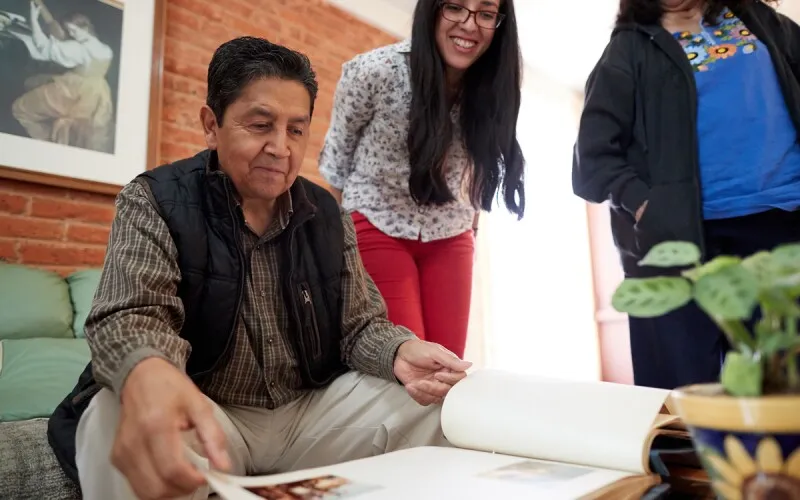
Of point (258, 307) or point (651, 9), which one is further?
point (651, 9)

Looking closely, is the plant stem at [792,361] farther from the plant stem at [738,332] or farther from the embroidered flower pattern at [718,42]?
the embroidered flower pattern at [718,42]

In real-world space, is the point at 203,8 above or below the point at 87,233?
above

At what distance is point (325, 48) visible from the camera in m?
3.19

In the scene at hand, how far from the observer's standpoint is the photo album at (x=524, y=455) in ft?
1.66

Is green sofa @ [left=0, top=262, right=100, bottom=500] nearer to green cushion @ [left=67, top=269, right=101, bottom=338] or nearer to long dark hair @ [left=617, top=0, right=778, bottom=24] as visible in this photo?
green cushion @ [left=67, top=269, right=101, bottom=338]

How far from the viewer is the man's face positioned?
40.1 inches

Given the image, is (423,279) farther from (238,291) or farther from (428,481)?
(428,481)

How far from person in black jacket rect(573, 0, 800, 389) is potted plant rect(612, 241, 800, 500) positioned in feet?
3.00

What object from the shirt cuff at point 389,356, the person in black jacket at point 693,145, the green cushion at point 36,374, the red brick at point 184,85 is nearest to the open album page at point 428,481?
the shirt cuff at point 389,356

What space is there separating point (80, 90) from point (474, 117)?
1.49 meters

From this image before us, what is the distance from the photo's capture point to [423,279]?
5.06 ft

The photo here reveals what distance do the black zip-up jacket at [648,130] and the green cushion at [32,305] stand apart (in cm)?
145

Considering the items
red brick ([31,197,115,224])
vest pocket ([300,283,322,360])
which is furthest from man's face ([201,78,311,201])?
red brick ([31,197,115,224])

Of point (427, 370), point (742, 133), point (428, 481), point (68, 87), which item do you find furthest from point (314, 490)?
point (68, 87)
